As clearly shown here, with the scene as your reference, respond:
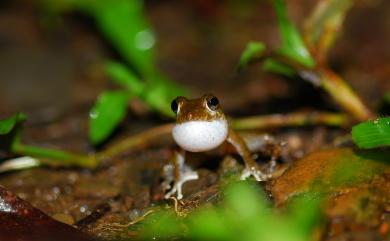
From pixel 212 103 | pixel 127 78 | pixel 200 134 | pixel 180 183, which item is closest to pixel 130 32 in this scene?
pixel 127 78

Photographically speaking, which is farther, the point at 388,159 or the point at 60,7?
the point at 60,7

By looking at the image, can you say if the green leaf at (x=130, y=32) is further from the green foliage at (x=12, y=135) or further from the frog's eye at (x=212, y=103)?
the frog's eye at (x=212, y=103)

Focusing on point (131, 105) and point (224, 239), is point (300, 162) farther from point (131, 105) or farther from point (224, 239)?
point (131, 105)

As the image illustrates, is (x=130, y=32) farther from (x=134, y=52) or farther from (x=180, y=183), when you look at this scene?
(x=180, y=183)

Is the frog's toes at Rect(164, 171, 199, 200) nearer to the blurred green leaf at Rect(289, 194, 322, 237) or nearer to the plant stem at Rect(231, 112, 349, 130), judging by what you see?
the plant stem at Rect(231, 112, 349, 130)

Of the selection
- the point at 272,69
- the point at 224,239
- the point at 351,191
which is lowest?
the point at 224,239

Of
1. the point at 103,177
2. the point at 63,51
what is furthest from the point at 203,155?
the point at 63,51
